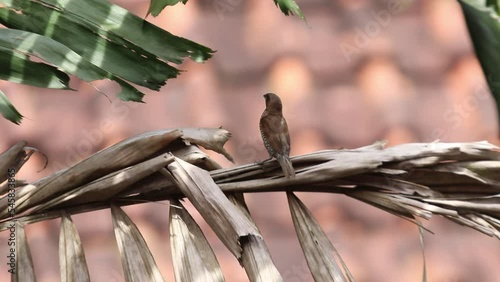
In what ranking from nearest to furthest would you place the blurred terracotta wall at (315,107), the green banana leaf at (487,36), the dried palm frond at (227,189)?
the green banana leaf at (487,36)
the dried palm frond at (227,189)
the blurred terracotta wall at (315,107)

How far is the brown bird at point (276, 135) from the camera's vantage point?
40.9 inches

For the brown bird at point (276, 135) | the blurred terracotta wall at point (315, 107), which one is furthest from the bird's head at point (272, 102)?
the blurred terracotta wall at point (315, 107)

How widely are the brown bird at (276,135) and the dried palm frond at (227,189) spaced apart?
2 cm

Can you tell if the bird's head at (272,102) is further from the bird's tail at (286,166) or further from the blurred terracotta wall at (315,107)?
the blurred terracotta wall at (315,107)

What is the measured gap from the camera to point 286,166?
1037 mm

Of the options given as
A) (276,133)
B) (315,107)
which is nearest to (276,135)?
(276,133)

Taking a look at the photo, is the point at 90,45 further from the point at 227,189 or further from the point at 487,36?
the point at 487,36

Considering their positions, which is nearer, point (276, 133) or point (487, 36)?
point (487, 36)

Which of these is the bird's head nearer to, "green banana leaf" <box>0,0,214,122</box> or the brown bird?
the brown bird

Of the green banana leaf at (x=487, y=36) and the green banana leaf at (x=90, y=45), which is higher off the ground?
the green banana leaf at (x=487, y=36)

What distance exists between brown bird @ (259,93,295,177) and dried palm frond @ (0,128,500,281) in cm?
2

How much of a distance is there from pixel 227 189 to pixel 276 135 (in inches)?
4.1

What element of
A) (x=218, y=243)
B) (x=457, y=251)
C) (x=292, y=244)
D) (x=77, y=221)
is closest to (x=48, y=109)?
(x=77, y=221)

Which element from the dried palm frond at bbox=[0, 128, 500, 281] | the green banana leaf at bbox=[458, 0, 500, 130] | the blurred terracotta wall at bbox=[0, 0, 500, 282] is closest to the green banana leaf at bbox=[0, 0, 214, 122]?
the dried palm frond at bbox=[0, 128, 500, 281]
